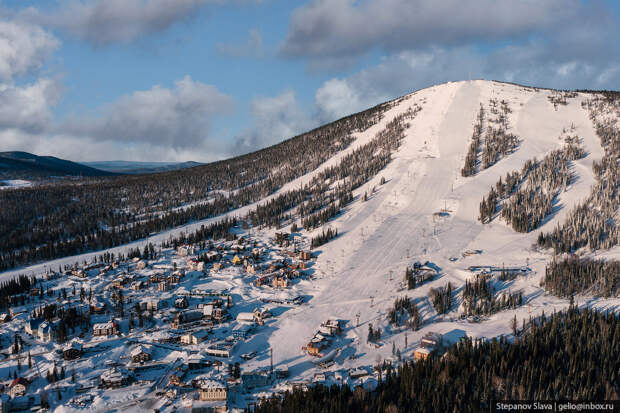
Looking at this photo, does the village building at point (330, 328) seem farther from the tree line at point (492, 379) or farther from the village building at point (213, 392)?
the village building at point (213, 392)

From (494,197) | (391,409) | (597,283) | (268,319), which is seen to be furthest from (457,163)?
(391,409)

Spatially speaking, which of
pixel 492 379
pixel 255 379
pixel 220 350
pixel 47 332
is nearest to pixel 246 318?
pixel 220 350

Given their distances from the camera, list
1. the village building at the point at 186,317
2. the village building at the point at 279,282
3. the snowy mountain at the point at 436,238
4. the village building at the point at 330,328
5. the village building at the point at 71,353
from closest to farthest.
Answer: the village building at the point at 71,353, the village building at the point at 330,328, the snowy mountain at the point at 436,238, the village building at the point at 186,317, the village building at the point at 279,282

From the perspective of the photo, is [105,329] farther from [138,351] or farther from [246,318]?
[246,318]

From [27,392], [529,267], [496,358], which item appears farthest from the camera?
[529,267]

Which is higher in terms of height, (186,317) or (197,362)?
(186,317)

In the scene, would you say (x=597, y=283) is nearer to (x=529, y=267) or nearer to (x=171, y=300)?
(x=529, y=267)

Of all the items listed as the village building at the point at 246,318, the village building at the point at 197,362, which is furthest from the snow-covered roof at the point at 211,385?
the village building at the point at 246,318

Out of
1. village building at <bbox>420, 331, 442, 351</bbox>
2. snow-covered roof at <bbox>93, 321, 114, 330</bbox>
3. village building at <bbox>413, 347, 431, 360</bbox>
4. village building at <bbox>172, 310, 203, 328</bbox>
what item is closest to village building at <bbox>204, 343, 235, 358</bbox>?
village building at <bbox>172, 310, 203, 328</bbox>
